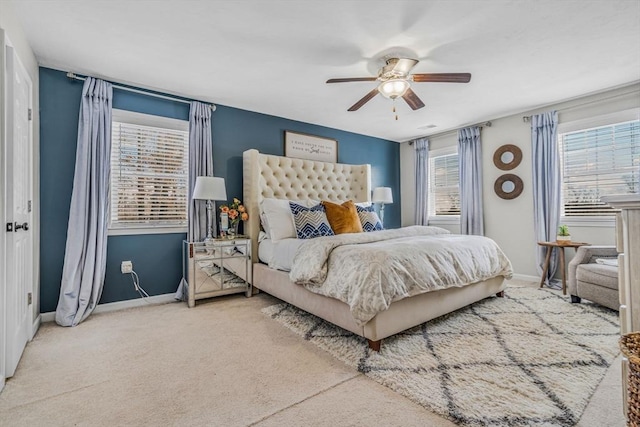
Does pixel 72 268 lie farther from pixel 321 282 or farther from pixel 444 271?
pixel 444 271

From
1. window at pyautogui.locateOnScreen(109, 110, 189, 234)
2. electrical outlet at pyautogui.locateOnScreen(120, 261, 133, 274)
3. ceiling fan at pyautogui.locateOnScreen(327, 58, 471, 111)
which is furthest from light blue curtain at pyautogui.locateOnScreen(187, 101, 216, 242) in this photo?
Result: ceiling fan at pyautogui.locateOnScreen(327, 58, 471, 111)

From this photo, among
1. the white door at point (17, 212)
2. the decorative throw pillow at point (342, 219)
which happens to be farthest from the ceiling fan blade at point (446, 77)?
the white door at point (17, 212)

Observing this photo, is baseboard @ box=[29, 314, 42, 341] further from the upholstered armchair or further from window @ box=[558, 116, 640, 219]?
window @ box=[558, 116, 640, 219]

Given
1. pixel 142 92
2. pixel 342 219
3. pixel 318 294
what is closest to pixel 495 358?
pixel 318 294

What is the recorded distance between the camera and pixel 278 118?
437cm

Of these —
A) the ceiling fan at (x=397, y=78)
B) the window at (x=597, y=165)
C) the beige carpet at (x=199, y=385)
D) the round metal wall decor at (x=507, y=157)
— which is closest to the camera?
the beige carpet at (x=199, y=385)

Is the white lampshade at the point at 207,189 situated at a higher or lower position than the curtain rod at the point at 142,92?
lower

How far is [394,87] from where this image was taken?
2.73m

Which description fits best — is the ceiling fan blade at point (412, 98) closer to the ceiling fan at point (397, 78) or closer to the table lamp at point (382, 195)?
the ceiling fan at point (397, 78)

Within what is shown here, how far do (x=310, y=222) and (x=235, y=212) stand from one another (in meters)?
0.94

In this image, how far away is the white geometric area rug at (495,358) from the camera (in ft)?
4.95

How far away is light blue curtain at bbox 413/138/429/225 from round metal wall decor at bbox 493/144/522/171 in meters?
1.17

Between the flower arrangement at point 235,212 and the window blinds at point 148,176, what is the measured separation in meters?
0.50

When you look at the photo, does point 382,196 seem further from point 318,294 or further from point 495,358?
point 495,358
